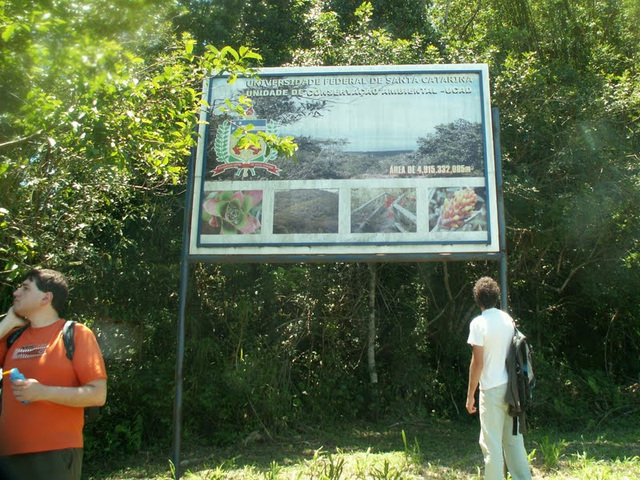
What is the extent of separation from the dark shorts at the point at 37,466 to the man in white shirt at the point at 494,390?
2.95 meters

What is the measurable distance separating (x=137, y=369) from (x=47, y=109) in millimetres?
5283

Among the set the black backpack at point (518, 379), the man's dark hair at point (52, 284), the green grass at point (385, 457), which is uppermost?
the man's dark hair at point (52, 284)

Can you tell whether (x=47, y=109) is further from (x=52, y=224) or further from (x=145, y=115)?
(x=52, y=224)

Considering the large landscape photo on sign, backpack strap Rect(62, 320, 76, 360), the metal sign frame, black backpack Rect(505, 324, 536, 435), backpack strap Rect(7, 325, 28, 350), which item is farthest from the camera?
the large landscape photo on sign

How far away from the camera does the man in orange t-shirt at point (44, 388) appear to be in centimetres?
313

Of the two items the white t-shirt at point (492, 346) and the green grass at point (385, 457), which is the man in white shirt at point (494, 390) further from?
the green grass at point (385, 457)

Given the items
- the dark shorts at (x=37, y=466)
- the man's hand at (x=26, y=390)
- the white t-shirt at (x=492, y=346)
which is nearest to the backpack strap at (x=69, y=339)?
the man's hand at (x=26, y=390)

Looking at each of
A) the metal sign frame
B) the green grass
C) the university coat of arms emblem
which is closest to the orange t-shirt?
the green grass

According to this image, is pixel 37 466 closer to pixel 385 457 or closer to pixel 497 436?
pixel 497 436

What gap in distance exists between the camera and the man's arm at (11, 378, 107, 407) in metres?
3.02

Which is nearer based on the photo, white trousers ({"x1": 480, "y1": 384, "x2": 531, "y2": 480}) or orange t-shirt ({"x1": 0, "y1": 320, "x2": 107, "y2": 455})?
orange t-shirt ({"x1": 0, "y1": 320, "x2": 107, "y2": 455})

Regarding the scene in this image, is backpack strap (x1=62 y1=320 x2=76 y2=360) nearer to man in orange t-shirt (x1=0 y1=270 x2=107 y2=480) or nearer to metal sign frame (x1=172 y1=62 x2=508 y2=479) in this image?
man in orange t-shirt (x1=0 y1=270 x2=107 y2=480)

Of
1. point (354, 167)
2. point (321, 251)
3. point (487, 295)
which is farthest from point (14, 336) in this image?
point (354, 167)

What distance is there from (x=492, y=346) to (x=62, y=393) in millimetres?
3104
